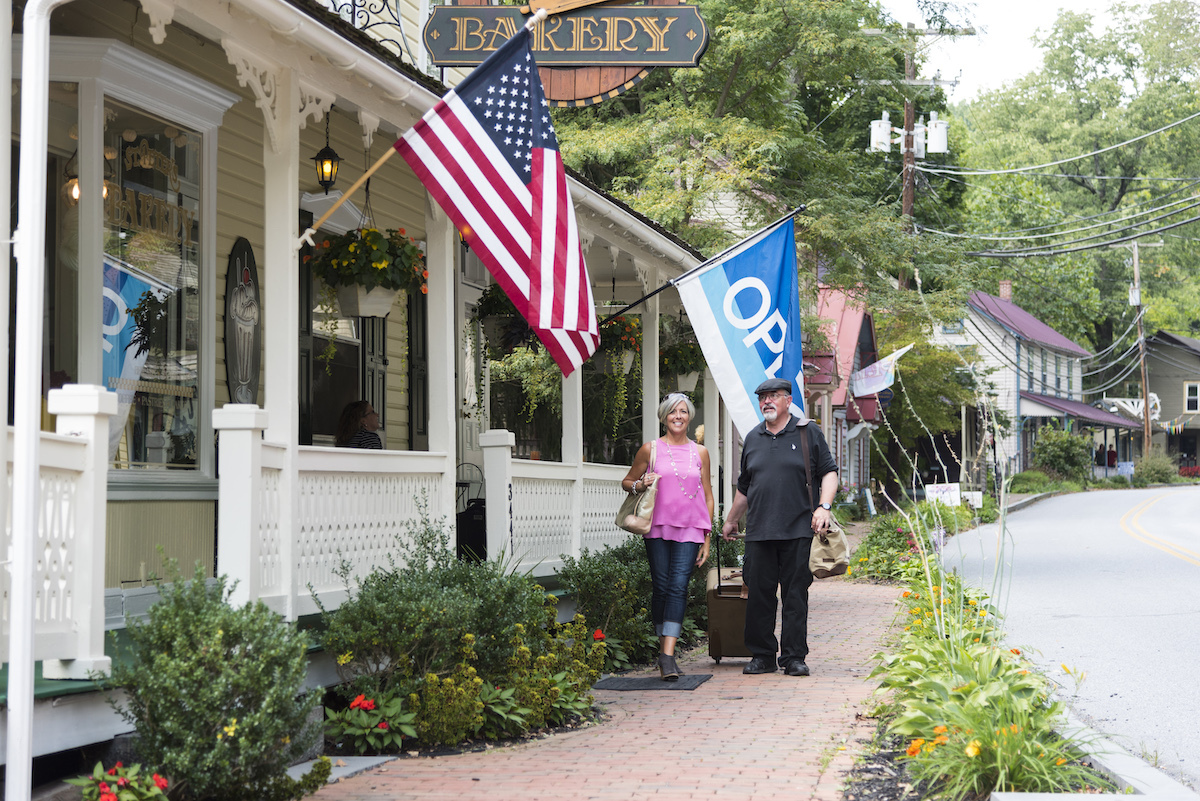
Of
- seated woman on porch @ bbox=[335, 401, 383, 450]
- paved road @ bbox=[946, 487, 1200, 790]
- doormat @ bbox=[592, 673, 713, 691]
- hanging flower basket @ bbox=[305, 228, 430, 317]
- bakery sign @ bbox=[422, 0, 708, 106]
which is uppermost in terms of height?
bakery sign @ bbox=[422, 0, 708, 106]

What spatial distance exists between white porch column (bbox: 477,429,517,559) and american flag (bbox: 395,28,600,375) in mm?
1884

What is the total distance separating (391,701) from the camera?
666 cm

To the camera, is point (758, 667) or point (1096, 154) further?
point (1096, 154)

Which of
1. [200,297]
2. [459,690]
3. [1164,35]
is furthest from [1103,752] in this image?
[1164,35]

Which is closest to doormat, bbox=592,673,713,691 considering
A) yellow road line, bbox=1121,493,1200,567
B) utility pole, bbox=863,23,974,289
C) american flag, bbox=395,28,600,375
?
american flag, bbox=395,28,600,375

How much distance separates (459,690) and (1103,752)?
3.09 metres

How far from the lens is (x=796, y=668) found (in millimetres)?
9164

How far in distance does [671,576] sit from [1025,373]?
54014mm

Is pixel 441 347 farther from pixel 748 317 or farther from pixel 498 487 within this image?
pixel 748 317

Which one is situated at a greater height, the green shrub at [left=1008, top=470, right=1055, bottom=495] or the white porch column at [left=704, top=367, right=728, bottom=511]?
the white porch column at [left=704, top=367, right=728, bottom=511]

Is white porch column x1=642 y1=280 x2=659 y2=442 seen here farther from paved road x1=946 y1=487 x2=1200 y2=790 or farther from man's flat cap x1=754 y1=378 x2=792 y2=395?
man's flat cap x1=754 y1=378 x2=792 y2=395

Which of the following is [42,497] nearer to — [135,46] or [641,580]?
[135,46]

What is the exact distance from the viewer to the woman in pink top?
8898mm

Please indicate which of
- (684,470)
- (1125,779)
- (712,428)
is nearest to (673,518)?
(684,470)
